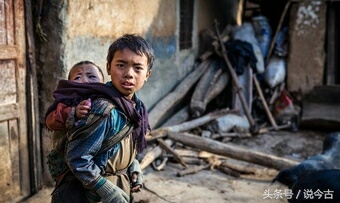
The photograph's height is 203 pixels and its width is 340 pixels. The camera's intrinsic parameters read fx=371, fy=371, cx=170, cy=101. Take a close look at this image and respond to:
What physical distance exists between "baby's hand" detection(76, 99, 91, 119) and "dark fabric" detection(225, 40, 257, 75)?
19.0ft

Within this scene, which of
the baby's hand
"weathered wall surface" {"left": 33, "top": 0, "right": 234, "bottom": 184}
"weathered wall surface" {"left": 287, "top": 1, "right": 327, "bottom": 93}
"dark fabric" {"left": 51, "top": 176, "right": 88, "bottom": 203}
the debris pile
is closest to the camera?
the baby's hand

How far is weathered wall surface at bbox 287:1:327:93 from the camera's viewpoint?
7398 mm

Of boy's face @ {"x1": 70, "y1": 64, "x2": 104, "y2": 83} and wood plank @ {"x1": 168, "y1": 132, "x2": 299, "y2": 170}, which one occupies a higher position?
boy's face @ {"x1": 70, "y1": 64, "x2": 104, "y2": 83}

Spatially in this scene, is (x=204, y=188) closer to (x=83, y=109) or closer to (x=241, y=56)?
(x=83, y=109)

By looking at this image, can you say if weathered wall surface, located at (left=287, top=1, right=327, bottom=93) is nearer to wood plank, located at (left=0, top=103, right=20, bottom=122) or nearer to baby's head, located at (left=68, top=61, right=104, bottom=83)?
wood plank, located at (left=0, top=103, right=20, bottom=122)

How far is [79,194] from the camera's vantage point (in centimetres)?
181

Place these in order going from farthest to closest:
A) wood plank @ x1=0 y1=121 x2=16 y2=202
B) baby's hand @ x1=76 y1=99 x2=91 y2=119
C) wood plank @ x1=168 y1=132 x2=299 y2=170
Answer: wood plank @ x1=168 y1=132 x2=299 y2=170 < wood plank @ x1=0 y1=121 x2=16 y2=202 < baby's hand @ x1=76 y1=99 x2=91 y2=119

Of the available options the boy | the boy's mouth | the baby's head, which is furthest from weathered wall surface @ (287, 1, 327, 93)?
the boy's mouth

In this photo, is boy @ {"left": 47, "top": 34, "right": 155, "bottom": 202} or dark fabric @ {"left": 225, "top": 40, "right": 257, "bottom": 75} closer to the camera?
boy @ {"left": 47, "top": 34, "right": 155, "bottom": 202}

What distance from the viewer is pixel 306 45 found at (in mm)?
7516

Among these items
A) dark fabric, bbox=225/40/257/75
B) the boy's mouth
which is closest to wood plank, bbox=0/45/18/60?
the boy's mouth

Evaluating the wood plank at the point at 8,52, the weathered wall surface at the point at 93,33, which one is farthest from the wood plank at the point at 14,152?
the wood plank at the point at 8,52

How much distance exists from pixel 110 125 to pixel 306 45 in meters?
6.68

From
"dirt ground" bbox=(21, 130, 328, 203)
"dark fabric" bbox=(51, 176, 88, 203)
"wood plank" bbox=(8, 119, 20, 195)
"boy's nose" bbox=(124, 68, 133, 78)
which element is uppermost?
"boy's nose" bbox=(124, 68, 133, 78)
